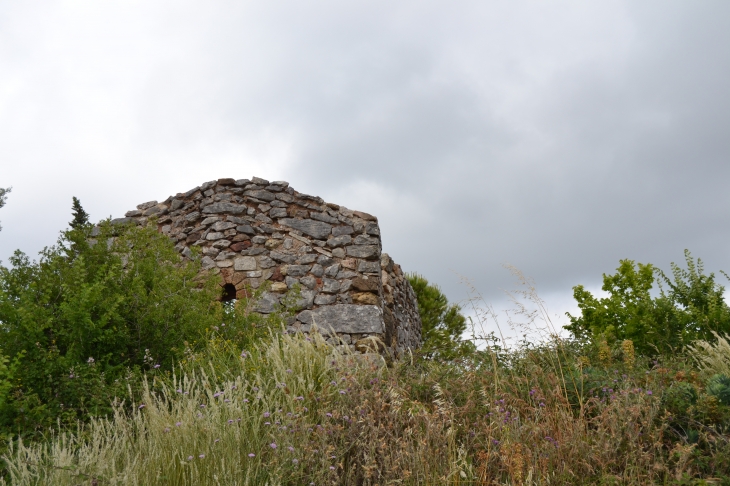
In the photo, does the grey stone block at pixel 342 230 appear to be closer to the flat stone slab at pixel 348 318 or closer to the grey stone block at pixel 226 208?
the flat stone slab at pixel 348 318

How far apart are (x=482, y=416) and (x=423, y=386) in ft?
2.01

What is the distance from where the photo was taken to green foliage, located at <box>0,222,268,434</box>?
15.1ft

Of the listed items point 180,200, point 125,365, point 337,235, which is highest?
point 180,200

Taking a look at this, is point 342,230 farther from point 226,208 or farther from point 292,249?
point 226,208

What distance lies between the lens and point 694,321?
8297 millimetres

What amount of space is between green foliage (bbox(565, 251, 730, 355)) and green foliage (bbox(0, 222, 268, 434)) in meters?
4.66

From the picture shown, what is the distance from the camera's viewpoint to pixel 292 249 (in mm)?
8602

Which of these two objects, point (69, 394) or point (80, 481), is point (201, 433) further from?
point (69, 394)

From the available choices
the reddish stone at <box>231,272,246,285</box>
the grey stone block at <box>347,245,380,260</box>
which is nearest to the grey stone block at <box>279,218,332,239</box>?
the grey stone block at <box>347,245,380,260</box>

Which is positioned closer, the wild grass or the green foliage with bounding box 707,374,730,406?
the wild grass

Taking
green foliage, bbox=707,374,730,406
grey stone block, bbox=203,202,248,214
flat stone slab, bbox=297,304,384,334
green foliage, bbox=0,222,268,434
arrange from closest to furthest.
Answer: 1. green foliage, bbox=707,374,730,406
2. green foliage, bbox=0,222,268,434
3. flat stone slab, bbox=297,304,384,334
4. grey stone block, bbox=203,202,248,214

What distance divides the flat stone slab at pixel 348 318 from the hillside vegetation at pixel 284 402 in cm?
151

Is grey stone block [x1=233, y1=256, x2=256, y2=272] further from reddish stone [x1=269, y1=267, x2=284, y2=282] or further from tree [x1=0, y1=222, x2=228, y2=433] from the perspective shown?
tree [x1=0, y1=222, x2=228, y2=433]

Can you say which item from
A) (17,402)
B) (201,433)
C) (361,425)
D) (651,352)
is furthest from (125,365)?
(651,352)
